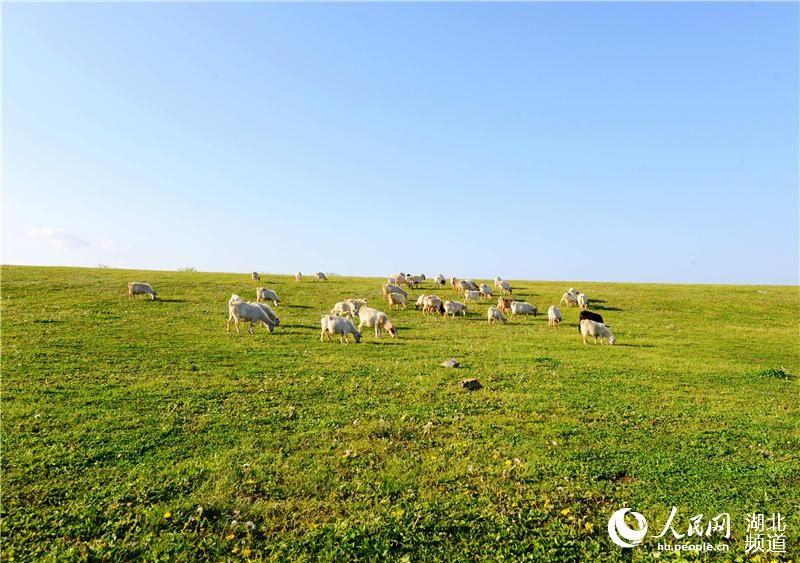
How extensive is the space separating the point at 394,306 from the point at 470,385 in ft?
85.1

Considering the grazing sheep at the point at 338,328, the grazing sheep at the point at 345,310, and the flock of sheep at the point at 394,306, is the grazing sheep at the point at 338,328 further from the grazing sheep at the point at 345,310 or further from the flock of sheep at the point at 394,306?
the grazing sheep at the point at 345,310

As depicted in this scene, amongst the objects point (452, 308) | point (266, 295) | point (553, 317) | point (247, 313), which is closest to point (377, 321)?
point (247, 313)

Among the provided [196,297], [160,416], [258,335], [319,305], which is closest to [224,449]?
[160,416]

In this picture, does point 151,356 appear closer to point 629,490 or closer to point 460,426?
point 460,426

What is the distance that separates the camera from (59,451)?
8.88 meters

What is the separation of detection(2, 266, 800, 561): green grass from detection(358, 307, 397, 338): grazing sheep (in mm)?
4663

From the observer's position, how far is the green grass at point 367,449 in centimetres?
660

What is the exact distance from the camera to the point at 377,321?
2675cm

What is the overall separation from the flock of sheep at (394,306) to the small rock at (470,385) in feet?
33.7

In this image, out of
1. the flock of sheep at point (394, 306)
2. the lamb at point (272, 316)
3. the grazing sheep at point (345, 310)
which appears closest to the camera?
the flock of sheep at point (394, 306)

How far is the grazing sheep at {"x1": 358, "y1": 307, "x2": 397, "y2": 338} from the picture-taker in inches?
1039

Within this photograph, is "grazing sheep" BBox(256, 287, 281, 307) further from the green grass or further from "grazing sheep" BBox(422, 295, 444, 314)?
the green grass

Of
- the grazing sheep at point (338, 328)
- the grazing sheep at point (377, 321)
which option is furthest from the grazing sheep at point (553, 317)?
the grazing sheep at point (338, 328)

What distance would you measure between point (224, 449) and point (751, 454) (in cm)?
1235
